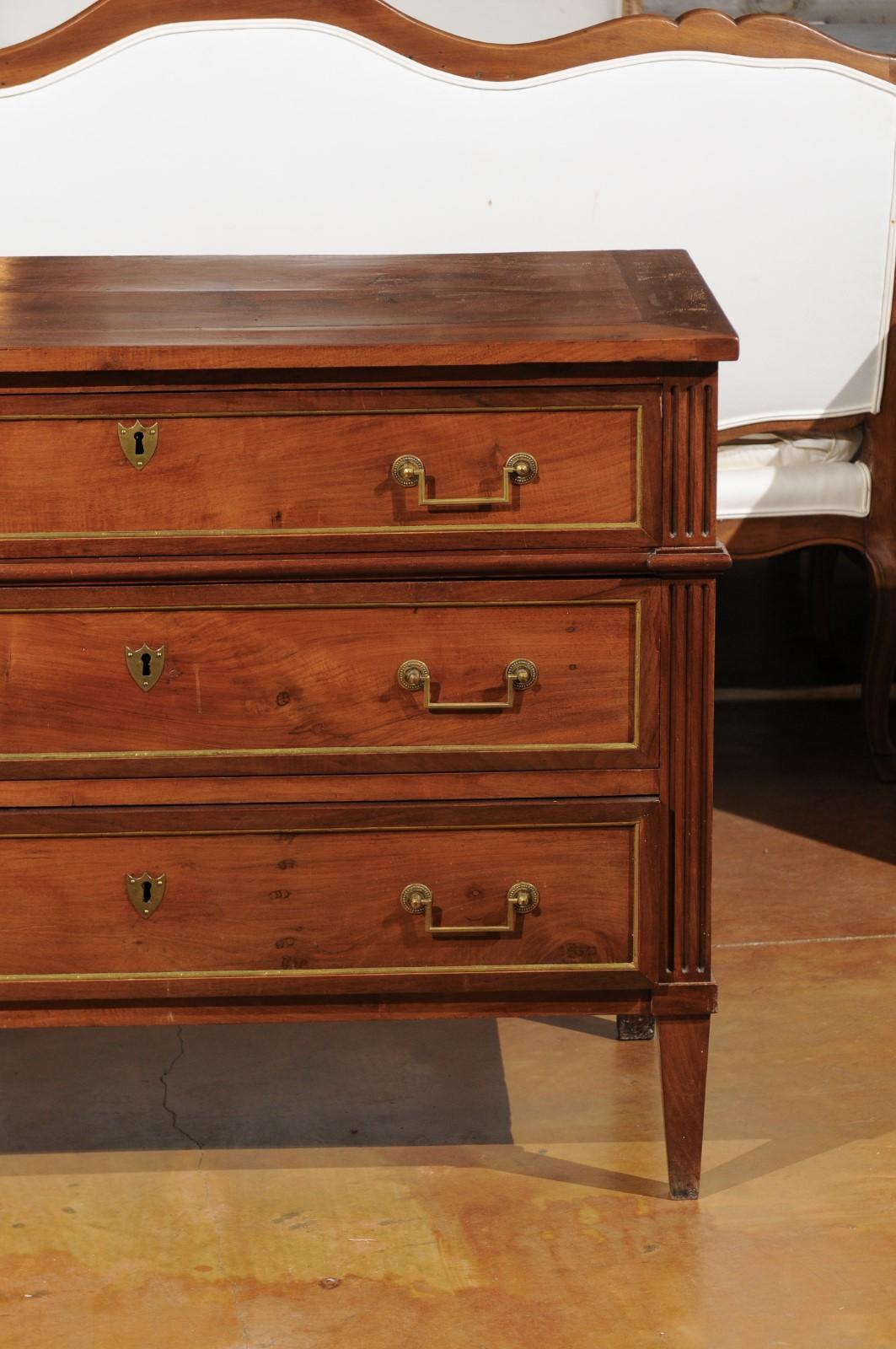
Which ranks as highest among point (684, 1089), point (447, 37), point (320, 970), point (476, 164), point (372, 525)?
point (447, 37)

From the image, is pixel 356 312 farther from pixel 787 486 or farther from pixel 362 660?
pixel 787 486

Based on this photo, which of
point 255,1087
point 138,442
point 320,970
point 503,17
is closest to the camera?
point 138,442

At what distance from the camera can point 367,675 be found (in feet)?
Result: 5.21

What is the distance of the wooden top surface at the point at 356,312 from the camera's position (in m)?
1.50

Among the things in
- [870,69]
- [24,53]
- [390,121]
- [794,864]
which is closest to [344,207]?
[390,121]

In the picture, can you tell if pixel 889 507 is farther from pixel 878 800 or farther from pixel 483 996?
pixel 483 996

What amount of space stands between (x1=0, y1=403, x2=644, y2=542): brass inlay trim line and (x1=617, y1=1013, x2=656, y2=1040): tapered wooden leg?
77 cm

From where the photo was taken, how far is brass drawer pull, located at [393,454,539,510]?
1.53m

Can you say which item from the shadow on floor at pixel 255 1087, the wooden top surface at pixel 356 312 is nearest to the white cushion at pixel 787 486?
the wooden top surface at pixel 356 312

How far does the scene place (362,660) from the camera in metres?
1.58

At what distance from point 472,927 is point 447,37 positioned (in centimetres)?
170

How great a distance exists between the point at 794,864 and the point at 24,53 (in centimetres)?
187

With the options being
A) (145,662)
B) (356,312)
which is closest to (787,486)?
(356,312)

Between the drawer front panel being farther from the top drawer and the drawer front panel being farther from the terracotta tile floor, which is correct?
the terracotta tile floor
